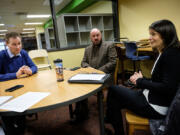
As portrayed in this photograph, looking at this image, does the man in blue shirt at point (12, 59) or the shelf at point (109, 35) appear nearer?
the man in blue shirt at point (12, 59)

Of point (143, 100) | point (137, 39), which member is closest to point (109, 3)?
point (137, 39)

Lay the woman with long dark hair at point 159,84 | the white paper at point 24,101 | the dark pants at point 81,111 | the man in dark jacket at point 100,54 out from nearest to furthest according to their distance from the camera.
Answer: the white paper at point 24,101
the woman with long dark hair at point 159,84
the dark pants at point 81,111
the man in dark jacket at point 100,54

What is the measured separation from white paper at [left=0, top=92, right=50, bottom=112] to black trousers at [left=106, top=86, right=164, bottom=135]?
61 centimetres

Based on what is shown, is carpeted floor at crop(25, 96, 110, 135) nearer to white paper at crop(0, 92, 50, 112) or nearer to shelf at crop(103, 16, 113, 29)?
white paper at crop(0, 92, 50, 112)

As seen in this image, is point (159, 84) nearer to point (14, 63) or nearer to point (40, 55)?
point (14, 63)

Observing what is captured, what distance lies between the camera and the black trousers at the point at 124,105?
97 cm

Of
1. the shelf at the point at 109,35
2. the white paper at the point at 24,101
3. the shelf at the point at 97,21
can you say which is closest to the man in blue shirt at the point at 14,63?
the white paper at the point at 24,101

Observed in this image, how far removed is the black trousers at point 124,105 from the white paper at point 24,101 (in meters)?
0.61

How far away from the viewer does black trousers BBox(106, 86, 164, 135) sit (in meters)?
0.97

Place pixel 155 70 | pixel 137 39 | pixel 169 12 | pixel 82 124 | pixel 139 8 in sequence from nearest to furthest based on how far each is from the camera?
pixel 155 70 → pixel 82 124 → pixel 169 12 → pixel 139 8 → pixel 137 39

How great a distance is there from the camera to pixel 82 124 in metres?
1.70

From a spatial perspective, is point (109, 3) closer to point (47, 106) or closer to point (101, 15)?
point (101, 15)

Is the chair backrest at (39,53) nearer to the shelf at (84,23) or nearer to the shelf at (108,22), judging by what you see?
the shelf at (84,23)

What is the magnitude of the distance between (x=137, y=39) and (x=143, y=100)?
8.98 feet
